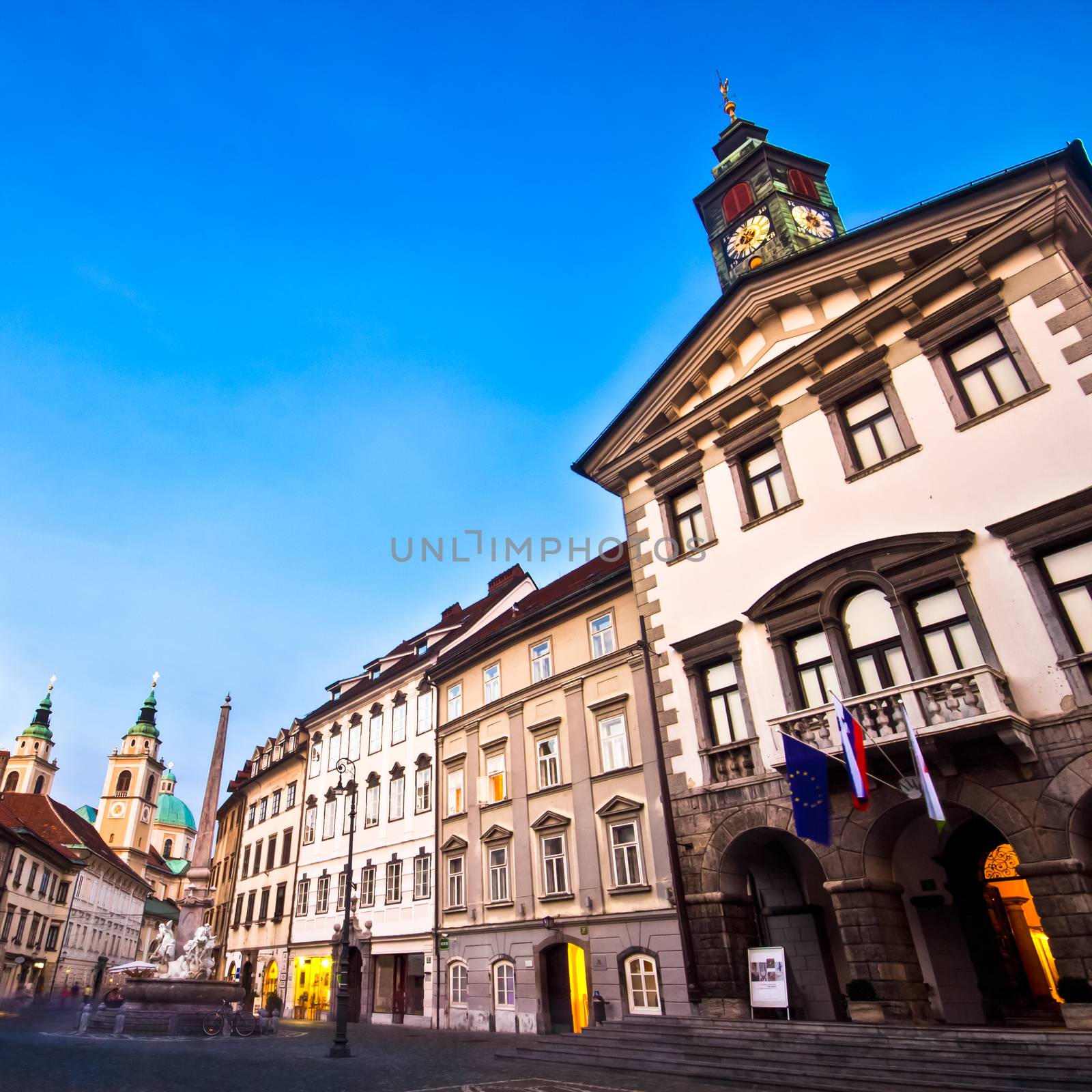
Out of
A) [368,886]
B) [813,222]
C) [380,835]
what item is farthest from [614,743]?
[813,222]

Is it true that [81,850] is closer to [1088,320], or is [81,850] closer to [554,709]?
[554,709]

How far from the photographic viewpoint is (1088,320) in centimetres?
1577

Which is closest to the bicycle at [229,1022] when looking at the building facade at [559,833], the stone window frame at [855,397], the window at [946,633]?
the building facade at [559,833]

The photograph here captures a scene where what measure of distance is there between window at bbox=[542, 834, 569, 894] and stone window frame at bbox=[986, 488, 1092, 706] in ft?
53.1

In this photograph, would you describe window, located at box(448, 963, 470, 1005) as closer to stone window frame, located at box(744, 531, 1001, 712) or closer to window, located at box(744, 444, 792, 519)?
stone window frame, located at box(744, 531, 1001, 712)

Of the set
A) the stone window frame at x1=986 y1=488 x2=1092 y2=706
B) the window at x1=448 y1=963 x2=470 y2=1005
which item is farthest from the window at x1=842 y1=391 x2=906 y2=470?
the window at x1=448 y1=963 x2=470 y2=1005

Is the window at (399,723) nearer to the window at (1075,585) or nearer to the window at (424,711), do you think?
the window at (424,711)

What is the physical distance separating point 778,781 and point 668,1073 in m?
6.35

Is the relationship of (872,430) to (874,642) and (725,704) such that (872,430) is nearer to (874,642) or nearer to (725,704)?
(874,642)

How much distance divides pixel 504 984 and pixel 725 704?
1399 centimetres

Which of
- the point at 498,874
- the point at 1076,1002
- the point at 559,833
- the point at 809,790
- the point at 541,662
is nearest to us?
the point at 1076,1002

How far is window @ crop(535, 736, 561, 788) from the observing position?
26.4m

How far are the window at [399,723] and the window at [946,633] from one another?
2533 centimetres

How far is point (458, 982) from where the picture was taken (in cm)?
2816
